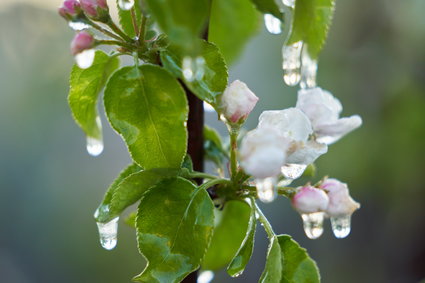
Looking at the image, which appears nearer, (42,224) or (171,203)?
(171,203)

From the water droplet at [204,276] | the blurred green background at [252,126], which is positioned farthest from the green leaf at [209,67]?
A: the blurred green background at [252,126]

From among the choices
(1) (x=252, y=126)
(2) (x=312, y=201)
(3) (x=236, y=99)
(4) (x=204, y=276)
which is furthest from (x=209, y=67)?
(1) (x=252, y=126)

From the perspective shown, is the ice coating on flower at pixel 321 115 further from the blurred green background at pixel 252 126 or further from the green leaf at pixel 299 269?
the blurred green background at pixel 252 126

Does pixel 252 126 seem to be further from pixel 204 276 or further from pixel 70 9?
pixel 70 9

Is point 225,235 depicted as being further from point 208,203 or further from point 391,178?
point 391,178

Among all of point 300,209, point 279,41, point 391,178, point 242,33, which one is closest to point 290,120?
point 300,209

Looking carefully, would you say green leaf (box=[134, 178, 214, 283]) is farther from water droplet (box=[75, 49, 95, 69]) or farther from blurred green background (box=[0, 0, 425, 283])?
blurred green background (box=[0, 0, 425, 283])
